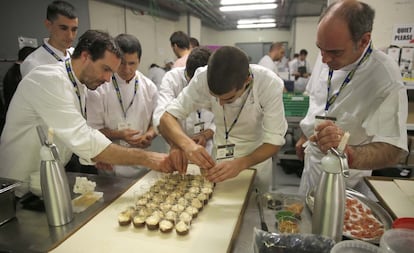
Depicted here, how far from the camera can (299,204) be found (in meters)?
1.20

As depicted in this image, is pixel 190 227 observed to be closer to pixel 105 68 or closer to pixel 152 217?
pixel 152 217

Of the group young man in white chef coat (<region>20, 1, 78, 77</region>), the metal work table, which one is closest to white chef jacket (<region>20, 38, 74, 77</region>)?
young man in white chef coat (<region>20, 1, 78, 77</region>)

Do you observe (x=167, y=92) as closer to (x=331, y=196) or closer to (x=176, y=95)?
(x=176, y=95)

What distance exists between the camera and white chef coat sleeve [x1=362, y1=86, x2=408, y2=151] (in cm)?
124

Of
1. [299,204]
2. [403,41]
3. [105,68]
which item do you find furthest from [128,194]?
[403,41]

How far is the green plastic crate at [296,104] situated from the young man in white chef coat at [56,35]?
2499 millimetres

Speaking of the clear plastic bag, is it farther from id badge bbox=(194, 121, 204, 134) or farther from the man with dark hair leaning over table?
id badge bbox=(194, 121, 204, 134)

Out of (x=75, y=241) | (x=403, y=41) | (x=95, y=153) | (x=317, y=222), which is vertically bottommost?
(x=75, y=241)

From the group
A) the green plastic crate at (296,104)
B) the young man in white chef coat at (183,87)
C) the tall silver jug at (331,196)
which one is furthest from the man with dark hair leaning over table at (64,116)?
the green plastic crate at (296,104)

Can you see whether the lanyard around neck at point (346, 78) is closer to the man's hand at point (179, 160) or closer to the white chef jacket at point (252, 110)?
the white chef jacket at point (252, 110)

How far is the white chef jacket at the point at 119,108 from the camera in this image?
1966 millimetres

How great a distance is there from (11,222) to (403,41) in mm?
3427

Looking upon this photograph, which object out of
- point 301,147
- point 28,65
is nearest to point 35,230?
point 301,147

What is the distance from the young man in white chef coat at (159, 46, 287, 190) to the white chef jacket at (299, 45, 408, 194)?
28 cm
